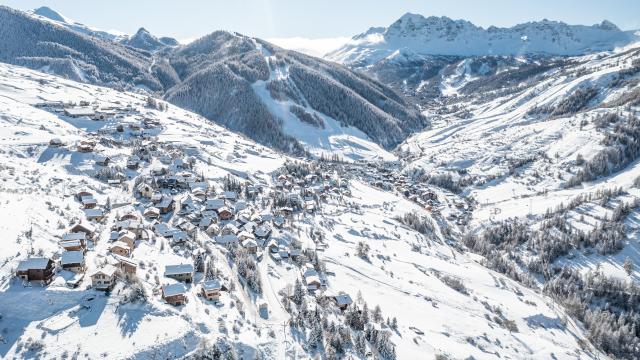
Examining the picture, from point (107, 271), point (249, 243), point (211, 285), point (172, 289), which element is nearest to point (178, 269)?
point (211, 285)

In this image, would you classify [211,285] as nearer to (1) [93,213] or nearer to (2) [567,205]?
(1) [93,213]

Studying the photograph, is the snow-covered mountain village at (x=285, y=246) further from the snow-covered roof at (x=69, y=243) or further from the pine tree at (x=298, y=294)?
the snow-covered roof at (x=69, y=243)

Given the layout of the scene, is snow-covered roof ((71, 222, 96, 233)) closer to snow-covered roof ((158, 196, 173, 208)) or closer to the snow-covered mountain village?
the snow-covered mountain village

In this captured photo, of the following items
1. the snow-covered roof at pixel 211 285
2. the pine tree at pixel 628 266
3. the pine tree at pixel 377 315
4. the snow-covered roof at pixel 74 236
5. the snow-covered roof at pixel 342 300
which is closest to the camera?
the snow-covered roof at pixel 211 285

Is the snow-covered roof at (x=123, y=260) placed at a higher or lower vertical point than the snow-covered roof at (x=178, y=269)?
higher

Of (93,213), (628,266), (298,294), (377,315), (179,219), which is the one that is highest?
(93,213)

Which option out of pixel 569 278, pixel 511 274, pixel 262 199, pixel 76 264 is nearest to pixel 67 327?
pixel 76 264

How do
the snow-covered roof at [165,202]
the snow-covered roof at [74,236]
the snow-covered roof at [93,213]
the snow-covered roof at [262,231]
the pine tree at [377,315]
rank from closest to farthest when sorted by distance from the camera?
the snow-covered roof at [74,236] → the pine tree at [377,315] → the snow-covered roof at [93,213] → the snow-covered roof at [262,231] → the snow-covered roof at [165,202]

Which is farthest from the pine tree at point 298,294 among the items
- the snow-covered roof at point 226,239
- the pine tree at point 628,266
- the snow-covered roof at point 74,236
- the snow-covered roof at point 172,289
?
the pine tree at point 628,266
